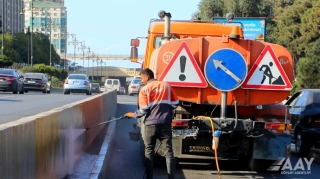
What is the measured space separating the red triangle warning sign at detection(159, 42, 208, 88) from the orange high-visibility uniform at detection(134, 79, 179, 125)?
107cm

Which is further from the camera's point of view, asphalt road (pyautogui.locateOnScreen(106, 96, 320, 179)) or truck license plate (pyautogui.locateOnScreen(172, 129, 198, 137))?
asphalt road (pyautogui.locateOnScreen(106, 96, 320, 179))

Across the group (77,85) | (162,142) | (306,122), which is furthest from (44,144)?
(77,85)

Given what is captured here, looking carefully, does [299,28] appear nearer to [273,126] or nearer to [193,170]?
[193,170]

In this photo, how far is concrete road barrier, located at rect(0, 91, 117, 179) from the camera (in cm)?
509

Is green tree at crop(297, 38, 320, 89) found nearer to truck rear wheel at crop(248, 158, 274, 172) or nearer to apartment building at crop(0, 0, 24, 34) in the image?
truck rear wheel at crop(248, 158, 274, 172)

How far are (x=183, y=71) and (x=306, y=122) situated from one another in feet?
15.4

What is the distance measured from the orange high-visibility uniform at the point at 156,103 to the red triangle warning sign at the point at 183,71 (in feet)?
3.51

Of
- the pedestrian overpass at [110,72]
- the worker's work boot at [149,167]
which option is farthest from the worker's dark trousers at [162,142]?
the pedestrian overpass at [110,72]

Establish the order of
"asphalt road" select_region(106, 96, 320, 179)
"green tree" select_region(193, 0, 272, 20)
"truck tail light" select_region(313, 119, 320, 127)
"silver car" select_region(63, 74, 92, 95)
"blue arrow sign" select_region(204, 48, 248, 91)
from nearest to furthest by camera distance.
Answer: "blue arrow sign" select_region(204, 48, 248, 91) < "asphalt road" select_region(106, 96, 320, 179) < "truck tail light" select_region(313, 119, 320, 127) < "silver car" select_region(63, 74, 92, 95) < "green tree" select_region(193, 0, 272, 20)

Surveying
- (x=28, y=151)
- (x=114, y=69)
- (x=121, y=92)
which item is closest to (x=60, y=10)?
(x=114, y=69)

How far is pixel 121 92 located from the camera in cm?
7538

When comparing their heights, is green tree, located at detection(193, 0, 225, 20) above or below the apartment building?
below

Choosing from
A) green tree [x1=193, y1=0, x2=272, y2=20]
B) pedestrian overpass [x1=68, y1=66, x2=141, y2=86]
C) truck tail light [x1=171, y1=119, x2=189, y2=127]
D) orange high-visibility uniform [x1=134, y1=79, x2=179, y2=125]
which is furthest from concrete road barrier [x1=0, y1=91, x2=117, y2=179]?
pedestrian overpass [x1=68, y1=66, x2=141, y2=86]

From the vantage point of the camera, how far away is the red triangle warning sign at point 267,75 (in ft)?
33.3
